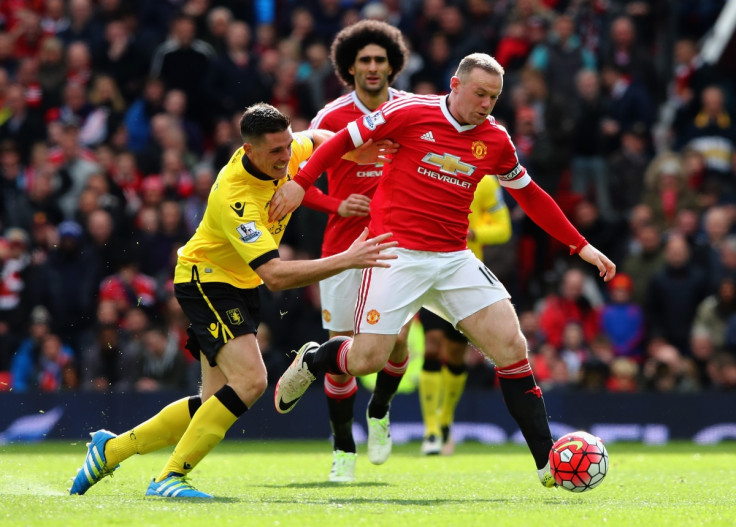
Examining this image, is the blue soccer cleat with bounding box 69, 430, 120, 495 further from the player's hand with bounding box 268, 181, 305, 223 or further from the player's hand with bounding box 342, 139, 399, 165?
the player's hand with bounding box 342, 139, 399, 165

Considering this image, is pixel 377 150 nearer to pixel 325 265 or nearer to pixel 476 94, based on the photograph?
pixel 476 94

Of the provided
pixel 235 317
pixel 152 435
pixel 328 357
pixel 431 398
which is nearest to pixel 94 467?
pixel 152 435

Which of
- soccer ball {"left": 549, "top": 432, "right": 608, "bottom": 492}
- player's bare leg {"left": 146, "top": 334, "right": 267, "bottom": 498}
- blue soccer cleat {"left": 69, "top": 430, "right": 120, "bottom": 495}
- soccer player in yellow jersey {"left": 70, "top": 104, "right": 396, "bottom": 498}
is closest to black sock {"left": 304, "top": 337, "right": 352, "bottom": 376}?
soccer player in yellow jersey {"left": 70, "top": 104, "right": 396, "bottom": 498}

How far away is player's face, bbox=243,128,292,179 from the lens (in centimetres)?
764

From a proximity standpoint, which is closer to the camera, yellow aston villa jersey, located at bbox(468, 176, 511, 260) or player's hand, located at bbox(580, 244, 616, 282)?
player's hand, located at bbox(580, 244, 616, 282)

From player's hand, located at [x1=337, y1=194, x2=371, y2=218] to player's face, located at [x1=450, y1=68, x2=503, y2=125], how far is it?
0.99 m

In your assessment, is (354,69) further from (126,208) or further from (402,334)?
(126,208)

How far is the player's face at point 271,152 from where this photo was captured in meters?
7.64

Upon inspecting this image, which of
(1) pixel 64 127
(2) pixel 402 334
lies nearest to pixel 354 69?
(2) pixel 402 334

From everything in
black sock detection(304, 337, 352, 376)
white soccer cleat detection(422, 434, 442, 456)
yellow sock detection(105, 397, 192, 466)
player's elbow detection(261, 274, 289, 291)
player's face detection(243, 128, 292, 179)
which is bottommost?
white soccer cleat detection(422, 434, 442, 456)

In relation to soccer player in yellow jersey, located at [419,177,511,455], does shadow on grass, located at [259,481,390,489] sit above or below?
below

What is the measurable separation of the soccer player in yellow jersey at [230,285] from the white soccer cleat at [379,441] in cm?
180

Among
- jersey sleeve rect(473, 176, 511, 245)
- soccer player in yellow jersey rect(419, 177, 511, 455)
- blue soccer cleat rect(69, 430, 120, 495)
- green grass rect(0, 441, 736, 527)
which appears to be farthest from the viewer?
soccer player in yellow jersey rect(419, 177, 511, 455)

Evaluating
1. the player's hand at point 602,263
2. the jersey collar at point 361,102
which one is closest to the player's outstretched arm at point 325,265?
the player's hand at point 602,263
